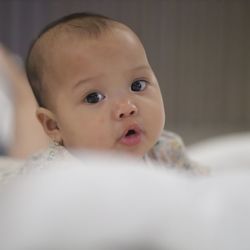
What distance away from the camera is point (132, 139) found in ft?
1.17

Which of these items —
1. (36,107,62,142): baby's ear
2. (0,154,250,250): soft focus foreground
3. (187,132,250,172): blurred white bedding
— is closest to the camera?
(0,154,250,250): soft focus foreground

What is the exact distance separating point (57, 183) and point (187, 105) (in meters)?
0.22

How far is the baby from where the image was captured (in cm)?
34

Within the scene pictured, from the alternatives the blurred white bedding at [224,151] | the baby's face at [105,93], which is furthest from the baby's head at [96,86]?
the blurred white bedding at [224,151]

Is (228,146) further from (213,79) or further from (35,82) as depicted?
(35,82)

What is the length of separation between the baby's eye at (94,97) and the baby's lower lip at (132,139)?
0.03m

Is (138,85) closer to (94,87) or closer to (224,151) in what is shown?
(94,87)

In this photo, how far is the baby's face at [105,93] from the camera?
1.13 ft

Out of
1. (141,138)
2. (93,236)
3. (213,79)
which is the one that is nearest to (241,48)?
(213,79)

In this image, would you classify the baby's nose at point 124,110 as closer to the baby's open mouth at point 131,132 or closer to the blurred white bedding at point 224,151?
the baby's open mouth at point 131,132

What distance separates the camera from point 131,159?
365 millimetres

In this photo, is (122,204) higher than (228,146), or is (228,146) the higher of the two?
(228,146)

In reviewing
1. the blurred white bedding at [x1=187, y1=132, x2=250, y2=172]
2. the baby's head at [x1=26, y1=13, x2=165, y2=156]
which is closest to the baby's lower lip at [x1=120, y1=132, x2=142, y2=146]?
the baby's head at [x1=26, y1=13, x2=165, y2=156]

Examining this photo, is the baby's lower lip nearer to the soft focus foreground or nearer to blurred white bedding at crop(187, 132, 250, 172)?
the soft focus foreground
